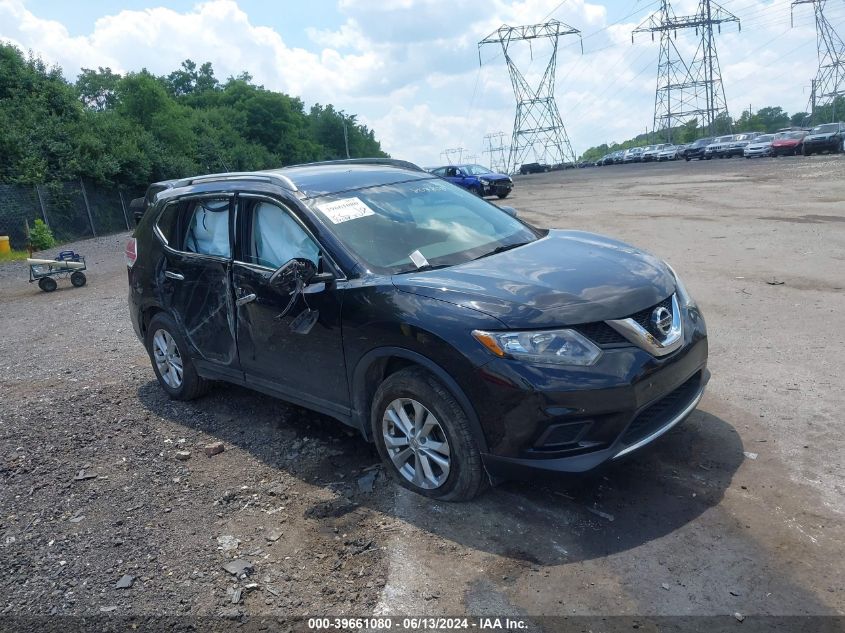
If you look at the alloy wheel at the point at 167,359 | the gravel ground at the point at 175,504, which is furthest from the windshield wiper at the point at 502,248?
the alloy wheel at the point at 167,359

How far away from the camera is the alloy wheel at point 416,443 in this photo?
3883mm

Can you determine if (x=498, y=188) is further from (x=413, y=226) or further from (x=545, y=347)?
(x=545, y=347)

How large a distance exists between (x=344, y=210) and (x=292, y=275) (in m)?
0.68

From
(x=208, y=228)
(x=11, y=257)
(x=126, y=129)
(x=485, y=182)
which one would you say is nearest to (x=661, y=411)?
(x=208, y=228)

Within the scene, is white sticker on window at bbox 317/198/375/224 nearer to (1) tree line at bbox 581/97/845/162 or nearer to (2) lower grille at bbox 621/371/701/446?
(2) lower grille at bbox 621/371/701/446

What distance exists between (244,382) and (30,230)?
22.4 m

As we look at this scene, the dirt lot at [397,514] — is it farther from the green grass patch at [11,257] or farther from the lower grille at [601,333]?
the green grass patch at [11,257]

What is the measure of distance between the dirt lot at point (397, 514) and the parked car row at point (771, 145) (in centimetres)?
3768

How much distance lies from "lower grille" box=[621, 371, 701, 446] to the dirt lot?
8.7 inches

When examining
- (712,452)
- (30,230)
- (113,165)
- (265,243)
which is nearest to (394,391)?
(265,243)

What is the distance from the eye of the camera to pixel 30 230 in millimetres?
23891

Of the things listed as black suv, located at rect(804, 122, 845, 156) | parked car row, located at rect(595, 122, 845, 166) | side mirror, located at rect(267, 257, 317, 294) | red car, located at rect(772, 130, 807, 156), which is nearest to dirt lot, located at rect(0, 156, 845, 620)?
side mirror, located at rect(267, 257, 317, 294)

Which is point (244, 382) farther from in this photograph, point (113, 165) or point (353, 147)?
point (353, 147)

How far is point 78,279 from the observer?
14.3 metres
